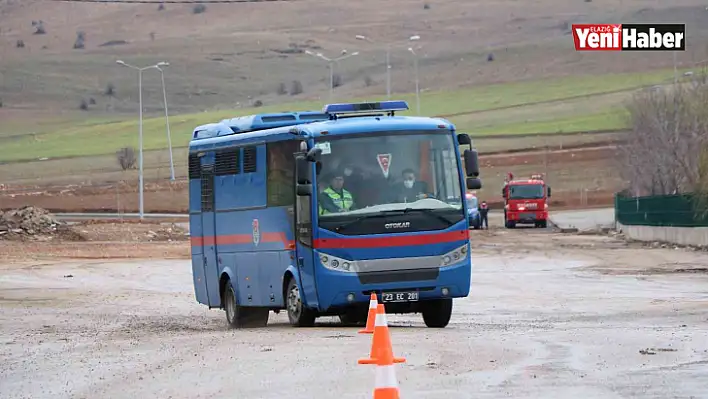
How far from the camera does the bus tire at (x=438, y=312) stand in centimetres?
2095

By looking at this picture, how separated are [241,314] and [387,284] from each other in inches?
137

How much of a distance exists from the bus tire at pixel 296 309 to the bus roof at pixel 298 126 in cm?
202

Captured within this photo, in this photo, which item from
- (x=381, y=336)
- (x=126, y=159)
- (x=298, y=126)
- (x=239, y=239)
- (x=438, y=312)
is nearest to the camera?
(x=381, y=336)

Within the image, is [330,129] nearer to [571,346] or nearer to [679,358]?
[571,346]

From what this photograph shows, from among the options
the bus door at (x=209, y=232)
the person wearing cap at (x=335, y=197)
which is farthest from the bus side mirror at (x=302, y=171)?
the bus door at (x=209, y=232)

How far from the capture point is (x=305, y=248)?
66.8ft

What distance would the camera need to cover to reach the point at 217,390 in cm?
1312

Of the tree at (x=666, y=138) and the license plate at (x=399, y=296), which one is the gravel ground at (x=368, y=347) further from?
the tree at (x=666, y=138)

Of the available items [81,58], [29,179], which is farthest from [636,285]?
[81,58]

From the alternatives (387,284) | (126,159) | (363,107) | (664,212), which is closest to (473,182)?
(387,284)

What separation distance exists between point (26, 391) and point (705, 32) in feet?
558

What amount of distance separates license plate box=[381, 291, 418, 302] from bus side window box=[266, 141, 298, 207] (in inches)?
71.1

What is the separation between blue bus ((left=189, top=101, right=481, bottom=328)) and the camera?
2016 centimetres

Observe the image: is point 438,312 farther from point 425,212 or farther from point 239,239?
point 239,239
